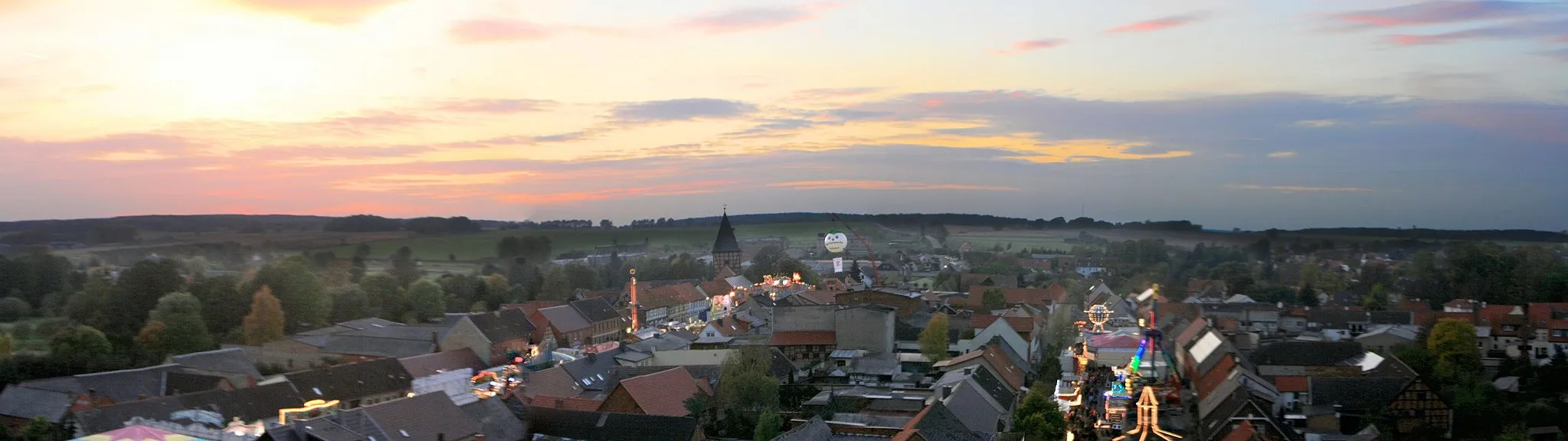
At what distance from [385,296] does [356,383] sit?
12.9 m

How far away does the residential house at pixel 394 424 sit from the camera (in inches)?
485

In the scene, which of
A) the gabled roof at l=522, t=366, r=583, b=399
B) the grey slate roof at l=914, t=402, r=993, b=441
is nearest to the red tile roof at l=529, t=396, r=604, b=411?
the gabled roof at l=522, t=366, r=583, b=399

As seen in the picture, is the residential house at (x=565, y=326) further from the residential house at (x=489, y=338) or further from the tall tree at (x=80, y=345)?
the tall tree at (x=80, y=345)

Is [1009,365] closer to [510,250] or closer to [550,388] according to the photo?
[550,388]

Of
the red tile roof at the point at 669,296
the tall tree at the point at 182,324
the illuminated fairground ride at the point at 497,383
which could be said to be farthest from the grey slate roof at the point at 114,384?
the red tile roof at the point at 669,296

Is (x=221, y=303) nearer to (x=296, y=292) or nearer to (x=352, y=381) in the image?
(x=296, y=292)

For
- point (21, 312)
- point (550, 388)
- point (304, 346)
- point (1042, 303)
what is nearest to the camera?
point (550, 388)

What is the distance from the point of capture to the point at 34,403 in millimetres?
15328

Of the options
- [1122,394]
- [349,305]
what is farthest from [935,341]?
[349,305]

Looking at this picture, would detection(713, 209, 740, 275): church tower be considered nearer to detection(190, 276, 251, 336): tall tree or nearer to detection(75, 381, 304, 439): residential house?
detection(190, 276, 251, 336): tall tree

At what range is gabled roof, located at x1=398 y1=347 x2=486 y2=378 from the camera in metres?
19.1

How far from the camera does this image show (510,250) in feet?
116

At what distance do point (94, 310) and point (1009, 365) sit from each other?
21.1m

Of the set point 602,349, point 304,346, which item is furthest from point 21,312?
point 602,349
